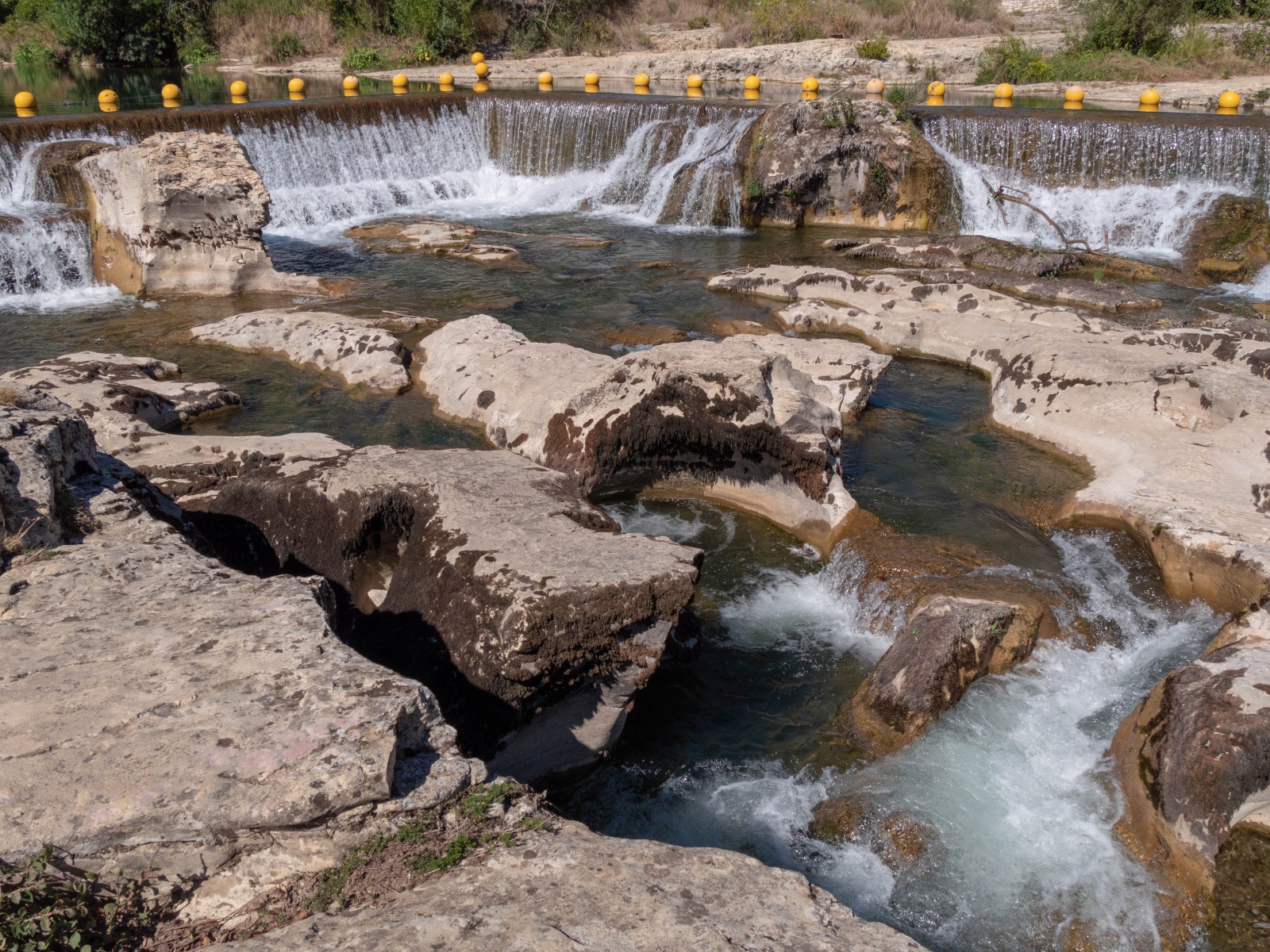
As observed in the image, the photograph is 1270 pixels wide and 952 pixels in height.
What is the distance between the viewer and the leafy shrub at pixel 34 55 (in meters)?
28.9

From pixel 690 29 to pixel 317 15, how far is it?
11.2 meters

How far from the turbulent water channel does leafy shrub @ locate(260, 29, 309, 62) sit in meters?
18.9

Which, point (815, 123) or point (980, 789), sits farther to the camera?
point (815, 123)

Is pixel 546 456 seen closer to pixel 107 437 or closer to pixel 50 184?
pixel 107 437

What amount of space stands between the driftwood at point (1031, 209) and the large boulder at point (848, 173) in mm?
630

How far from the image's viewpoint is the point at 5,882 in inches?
92.2

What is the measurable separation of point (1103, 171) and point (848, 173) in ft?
11.9

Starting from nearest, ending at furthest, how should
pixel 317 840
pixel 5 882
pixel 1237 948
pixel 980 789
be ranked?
pixel 5 882 → pixel 317 840 → pixel 1237 948 → pixel 980 789

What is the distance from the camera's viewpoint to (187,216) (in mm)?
11078

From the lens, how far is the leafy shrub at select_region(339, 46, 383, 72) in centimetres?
2731

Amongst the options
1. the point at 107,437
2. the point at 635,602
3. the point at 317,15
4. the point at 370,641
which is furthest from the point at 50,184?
the point at 317,15

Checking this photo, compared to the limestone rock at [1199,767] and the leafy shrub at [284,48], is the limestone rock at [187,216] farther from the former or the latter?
the leafy shrub at [284,48]

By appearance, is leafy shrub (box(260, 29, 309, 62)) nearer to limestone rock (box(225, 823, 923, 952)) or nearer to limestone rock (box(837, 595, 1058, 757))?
limestone rock (box(837, 595, 1058, 757))

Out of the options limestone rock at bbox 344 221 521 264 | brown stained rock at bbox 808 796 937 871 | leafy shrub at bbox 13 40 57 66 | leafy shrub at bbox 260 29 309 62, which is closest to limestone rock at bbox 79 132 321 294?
limestone rock at bbox 344 221 521 264
